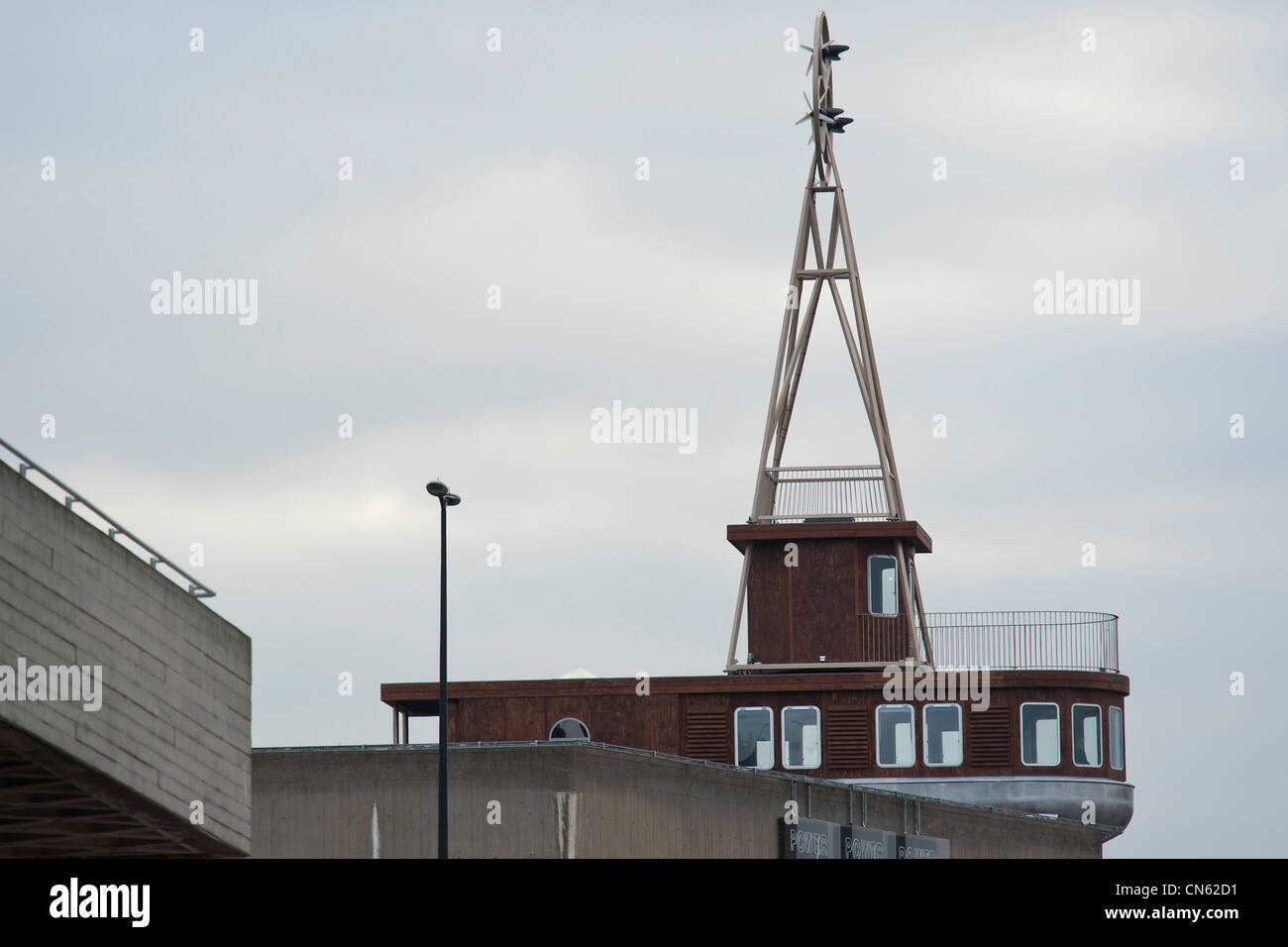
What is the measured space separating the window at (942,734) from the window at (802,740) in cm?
295

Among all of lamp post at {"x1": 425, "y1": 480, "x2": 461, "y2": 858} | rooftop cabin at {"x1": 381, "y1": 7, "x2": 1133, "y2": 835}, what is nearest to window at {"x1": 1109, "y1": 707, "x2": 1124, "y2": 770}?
rooftop cabin at {"x1": 381, "y1": 7, "x2": 1133, "y2": 835}

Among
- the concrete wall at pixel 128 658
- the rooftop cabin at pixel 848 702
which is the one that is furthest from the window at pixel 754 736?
the concrete wall at pixel 128 658

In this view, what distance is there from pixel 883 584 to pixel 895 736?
4.29 m

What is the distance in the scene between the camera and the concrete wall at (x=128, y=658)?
24.9 m

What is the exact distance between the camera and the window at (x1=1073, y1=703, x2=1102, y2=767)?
57406 millimetres

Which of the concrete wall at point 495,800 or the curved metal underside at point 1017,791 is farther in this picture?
the curved metal underside at point 1017,791

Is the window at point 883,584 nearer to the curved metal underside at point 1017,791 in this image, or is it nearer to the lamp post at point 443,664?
the curved metal underside at point 1017,791

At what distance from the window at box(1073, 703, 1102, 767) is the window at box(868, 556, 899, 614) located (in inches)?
225

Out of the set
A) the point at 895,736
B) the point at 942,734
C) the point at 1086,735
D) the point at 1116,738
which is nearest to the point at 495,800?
the point at 895,736

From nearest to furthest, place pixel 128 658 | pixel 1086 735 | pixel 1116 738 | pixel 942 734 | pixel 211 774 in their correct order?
1. pixel 128 658
2. pixel 211 774
3. pixel 942 734
4. pixel 1086 735
5. pixel 1116 738

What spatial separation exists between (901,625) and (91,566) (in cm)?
3475

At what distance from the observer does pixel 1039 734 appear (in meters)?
57.0

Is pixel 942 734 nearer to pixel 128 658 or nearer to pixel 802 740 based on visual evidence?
pixel 802 740
